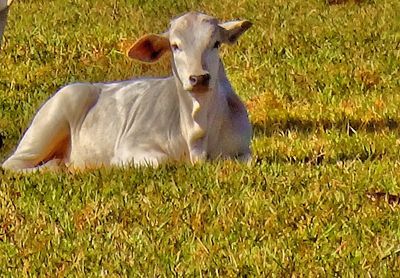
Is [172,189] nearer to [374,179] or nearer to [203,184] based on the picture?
[203,184]

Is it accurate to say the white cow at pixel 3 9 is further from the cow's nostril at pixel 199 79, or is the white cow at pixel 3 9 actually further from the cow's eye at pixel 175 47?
the cow's nostril at pixel 199 79

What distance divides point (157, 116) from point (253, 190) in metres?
1.46

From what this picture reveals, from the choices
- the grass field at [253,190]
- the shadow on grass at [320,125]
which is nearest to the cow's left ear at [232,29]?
the grass field at [253,190]

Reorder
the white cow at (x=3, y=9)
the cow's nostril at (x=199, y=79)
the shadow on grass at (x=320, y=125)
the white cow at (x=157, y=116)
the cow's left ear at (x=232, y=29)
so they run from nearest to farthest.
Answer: the cow's nostril at (x=199, y=79) → the white cow at (x=157, y=116) → the cow's left ear at (x=232, y=29) → the shadow on grass at (x=320, y=125) → the white cow at (x=3, y=9)

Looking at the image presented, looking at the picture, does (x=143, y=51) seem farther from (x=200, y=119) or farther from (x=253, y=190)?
(x=253, y=190)

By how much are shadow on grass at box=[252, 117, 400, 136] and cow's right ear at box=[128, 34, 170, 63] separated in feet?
5.37

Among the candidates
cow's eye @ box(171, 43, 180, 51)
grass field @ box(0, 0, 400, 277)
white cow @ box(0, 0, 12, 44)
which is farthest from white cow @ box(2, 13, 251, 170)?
white cow @ box(0, 0, 12, 44)

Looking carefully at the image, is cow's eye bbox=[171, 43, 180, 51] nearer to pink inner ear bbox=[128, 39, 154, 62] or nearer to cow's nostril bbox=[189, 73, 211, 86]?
pink inner ear bbox=[128, 39, 154, 62]

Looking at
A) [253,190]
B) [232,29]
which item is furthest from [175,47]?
[253,190]

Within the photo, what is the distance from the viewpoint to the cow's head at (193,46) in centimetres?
750

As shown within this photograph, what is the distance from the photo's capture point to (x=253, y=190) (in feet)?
23.0

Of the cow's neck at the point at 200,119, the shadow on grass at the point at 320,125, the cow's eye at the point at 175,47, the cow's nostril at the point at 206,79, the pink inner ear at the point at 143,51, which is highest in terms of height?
the cow's eye at the point at 175,47

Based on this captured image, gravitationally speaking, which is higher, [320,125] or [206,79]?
[206,79]

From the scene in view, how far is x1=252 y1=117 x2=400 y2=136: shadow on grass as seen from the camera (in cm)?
942
